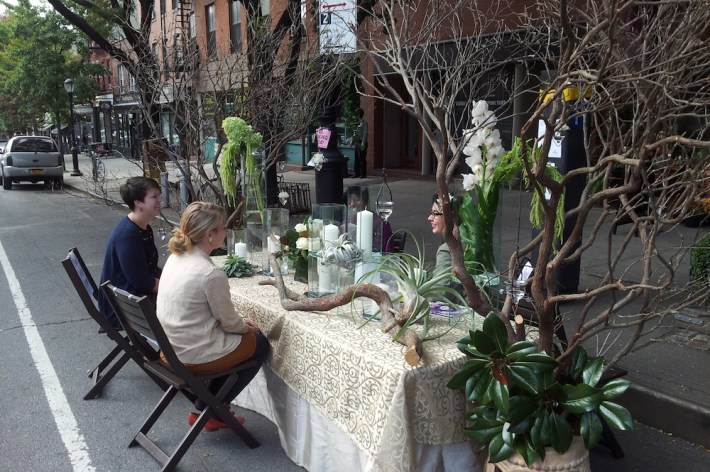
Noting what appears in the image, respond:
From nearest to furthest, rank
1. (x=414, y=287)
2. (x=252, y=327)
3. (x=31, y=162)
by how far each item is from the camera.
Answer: (x=414, y=287) → (x=252, y=327) → (x=31, y=162)

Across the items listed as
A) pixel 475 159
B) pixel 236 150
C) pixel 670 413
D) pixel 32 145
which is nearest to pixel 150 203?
pixel 236 150

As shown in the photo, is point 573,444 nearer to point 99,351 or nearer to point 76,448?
point 76,448

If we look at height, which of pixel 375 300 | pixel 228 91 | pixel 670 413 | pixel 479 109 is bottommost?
pixel 670 413

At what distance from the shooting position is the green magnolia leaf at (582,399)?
254 cm

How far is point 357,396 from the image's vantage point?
2867mm

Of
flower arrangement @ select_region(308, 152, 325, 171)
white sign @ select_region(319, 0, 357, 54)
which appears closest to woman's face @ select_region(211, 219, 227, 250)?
white sign @ select_region(319, 0, 357, 54)

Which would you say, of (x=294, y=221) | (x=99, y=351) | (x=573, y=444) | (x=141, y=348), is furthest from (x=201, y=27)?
(x=573, y=444)

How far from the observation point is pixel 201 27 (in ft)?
76.8

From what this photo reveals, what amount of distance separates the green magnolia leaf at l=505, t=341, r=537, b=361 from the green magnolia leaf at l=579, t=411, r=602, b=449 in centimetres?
33

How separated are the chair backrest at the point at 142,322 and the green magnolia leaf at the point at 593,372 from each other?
6.27 feet

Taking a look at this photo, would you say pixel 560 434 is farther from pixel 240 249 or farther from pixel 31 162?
pixel 31 162

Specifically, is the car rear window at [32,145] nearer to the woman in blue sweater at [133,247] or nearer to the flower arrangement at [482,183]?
the woman in blue sweater at [133,247]

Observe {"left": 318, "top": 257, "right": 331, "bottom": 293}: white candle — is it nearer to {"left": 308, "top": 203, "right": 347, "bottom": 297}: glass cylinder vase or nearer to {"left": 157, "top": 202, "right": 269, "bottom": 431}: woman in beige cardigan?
{"left": 308, "top": 203, "right": 347, "bottom": 297}: glass cylinder vase

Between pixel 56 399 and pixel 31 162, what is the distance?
17.5 metres
